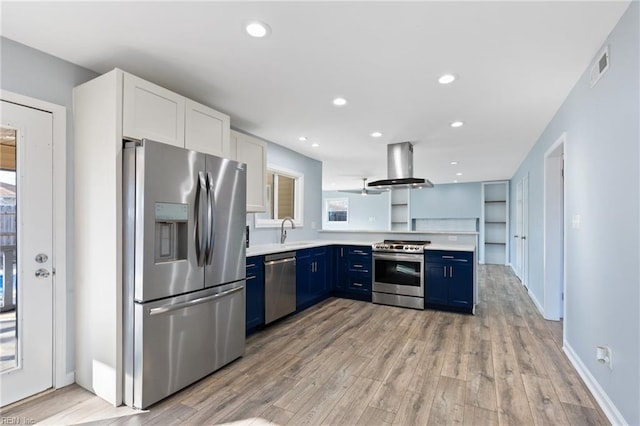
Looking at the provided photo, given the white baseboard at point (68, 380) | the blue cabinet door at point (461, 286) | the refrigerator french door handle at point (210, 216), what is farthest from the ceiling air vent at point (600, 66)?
the white baseboard at point (68, 380)

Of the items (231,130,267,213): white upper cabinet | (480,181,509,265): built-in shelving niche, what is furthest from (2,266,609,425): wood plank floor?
(480,181,509,265): built-in shelving niche

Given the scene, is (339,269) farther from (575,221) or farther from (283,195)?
(575,221)

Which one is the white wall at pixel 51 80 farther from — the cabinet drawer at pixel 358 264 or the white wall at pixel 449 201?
the white wall at pixel 449 201

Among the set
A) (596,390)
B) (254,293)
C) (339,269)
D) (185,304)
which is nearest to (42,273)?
(185,304)

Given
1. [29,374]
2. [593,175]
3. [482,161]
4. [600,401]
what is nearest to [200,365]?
[29,374]

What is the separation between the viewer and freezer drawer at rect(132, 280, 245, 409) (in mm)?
2098

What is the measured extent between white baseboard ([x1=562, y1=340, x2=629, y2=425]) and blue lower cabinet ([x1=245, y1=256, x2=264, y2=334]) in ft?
9.48

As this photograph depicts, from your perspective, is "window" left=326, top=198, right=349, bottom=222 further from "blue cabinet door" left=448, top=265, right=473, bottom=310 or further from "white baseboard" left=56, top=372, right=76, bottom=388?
"white baseboard" left=56, top=372, right=76, bottom=388

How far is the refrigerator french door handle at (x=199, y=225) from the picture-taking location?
7.88ft

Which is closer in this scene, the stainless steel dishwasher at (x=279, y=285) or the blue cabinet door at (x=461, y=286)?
the stainless steel dishwasher at (x=279, y=285)

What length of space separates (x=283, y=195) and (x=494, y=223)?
21.5 ft

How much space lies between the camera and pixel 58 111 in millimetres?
2309

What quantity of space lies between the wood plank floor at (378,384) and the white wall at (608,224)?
1.02 ft

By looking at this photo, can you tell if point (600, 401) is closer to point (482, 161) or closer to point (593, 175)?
point (593, 175)
